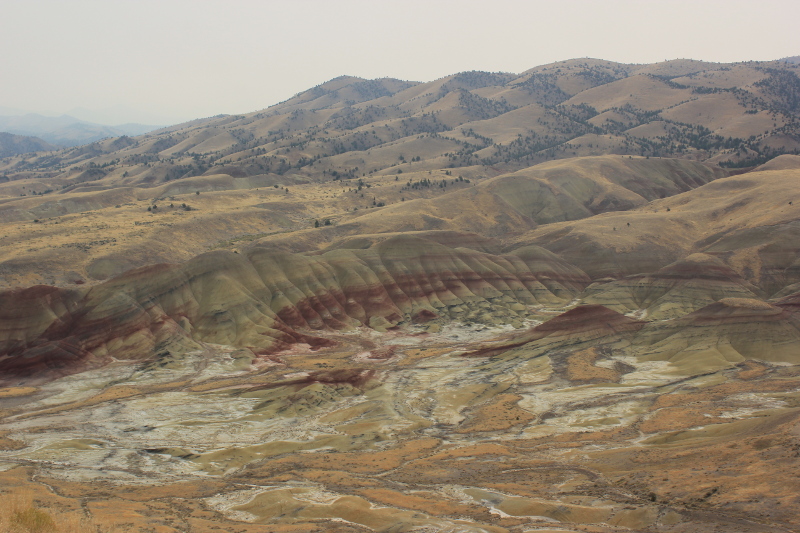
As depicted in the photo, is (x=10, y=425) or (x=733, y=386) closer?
(x=10, y=425)

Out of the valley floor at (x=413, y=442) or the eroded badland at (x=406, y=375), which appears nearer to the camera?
the valley floor at (x=413, y=442)

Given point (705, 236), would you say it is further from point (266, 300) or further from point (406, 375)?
point (266, 300)

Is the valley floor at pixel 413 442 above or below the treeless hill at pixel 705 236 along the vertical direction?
below

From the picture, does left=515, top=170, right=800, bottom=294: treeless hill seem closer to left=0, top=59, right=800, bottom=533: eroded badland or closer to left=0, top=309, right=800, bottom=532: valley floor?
left=0, top=59, right=800, bottom=533: eroded badland

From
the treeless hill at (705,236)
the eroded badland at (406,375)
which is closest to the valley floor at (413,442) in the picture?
the eroded badland at (406,375)

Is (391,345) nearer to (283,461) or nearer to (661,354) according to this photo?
(661,354)

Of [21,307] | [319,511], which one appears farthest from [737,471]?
[21,307]

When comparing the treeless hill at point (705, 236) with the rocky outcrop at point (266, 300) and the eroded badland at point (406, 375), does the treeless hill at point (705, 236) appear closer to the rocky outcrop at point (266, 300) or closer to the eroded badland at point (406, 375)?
the eroded badland at point (406, 375)

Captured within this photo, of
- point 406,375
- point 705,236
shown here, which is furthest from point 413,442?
point 705,236
